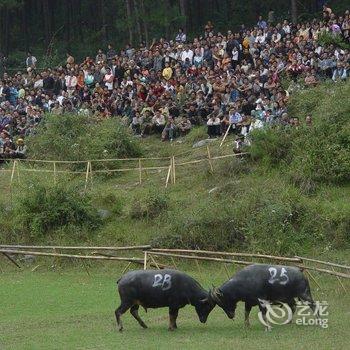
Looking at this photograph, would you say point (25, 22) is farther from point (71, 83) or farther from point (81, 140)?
point (81, 140)

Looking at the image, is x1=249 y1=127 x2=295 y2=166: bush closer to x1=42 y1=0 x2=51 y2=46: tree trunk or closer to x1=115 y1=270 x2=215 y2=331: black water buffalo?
x1=115 y1=270 x2=215 y2=331: black water buffalo

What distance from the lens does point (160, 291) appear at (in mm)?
23297

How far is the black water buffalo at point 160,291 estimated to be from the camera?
2333 centimetres

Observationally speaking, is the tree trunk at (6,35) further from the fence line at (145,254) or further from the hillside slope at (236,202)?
the fence line at (145,254)

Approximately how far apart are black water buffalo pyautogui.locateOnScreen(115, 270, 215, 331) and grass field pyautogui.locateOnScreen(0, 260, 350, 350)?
0.64 meters

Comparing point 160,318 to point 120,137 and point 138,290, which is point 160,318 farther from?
point 120,137

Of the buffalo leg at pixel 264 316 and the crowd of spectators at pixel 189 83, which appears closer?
the buffalo leg at pixel 264 316

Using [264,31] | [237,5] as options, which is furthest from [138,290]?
[237,5]

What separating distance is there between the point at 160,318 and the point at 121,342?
3603 mm

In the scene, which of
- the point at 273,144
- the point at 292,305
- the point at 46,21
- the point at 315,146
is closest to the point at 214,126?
the point at 273,144

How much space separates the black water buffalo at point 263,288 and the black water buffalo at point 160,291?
15.9 inches

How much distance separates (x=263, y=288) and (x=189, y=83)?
24.0 m

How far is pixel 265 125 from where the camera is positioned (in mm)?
39844

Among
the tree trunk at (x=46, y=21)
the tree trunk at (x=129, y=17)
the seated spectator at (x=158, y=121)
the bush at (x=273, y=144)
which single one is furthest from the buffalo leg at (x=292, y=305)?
the tree trunk at (x=46, y=21)
